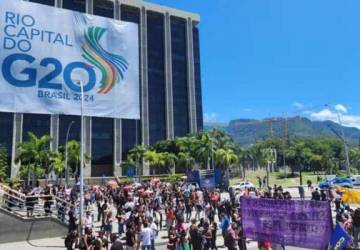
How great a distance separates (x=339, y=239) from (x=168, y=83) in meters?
86.4

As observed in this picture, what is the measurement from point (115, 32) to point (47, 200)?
13.3m

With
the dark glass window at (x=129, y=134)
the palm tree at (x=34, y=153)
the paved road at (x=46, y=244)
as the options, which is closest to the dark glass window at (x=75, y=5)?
the dark glass window at (x=129, y=134)

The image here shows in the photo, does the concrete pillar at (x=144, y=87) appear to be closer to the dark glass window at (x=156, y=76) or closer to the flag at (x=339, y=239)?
the dark glass window at (x=156, y=76)

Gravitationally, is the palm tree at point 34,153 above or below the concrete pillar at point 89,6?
Answer: below

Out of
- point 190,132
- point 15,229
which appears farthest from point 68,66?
point 190,132

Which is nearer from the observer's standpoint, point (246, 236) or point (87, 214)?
point (246, 236)

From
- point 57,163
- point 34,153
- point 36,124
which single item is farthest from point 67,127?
point 34,153

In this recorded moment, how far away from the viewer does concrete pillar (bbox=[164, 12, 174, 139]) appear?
9512 cm

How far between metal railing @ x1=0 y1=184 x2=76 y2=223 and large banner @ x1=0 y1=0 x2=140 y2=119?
1187 cm

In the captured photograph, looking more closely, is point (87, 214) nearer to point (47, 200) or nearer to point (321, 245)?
point (47, 200)

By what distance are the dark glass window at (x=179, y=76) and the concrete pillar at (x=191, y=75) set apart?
0.78 meters

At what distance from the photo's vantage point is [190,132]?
98250 millimetres

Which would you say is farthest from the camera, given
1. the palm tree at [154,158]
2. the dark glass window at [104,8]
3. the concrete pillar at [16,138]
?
the dark glass window at [104,8]

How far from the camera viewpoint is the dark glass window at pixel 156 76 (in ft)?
306
